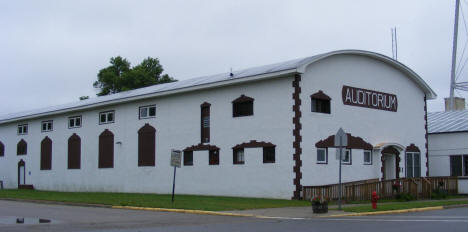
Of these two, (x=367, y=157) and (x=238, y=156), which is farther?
(x=367, y=157)

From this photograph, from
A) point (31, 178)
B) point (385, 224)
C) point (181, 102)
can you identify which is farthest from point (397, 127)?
point (31, 178)

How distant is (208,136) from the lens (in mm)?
32031

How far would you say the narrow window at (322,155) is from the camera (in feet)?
93.8

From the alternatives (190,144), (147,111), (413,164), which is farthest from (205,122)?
(413,164)

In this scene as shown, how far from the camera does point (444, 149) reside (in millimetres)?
36688

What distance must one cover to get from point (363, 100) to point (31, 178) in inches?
1084

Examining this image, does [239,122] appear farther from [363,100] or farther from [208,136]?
[363,100]

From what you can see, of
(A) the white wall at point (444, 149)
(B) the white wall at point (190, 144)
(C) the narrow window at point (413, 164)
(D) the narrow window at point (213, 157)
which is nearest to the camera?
(B) the white wall at point (190, 144)

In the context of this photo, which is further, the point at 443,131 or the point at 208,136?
the point at 443,131

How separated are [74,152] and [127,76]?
29.8 metres

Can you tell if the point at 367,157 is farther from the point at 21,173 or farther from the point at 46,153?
the point at 21,173

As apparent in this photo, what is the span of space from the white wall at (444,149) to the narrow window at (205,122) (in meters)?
14.8

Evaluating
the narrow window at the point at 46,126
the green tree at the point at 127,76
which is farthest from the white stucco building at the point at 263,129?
the green tree at the point at 127,76

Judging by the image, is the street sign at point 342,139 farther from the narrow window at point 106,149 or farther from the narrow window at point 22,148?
the narrow window at point 22,148
